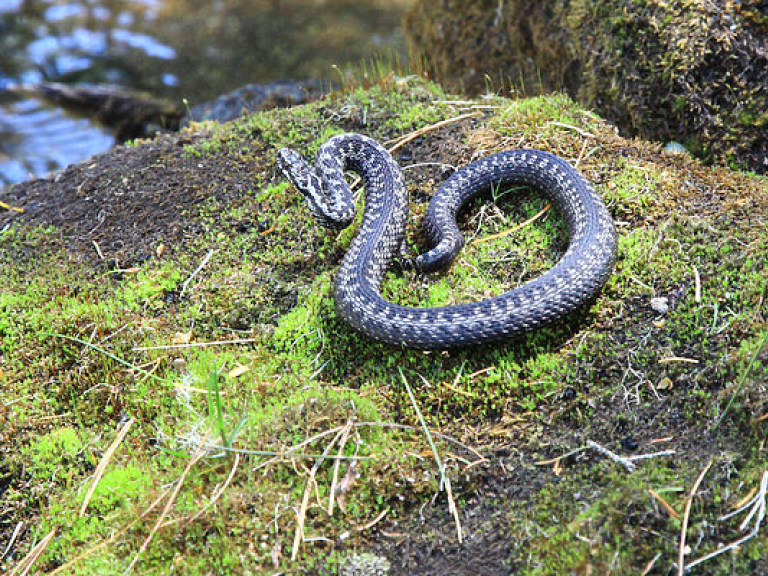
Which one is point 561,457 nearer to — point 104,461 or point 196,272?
point 104,461

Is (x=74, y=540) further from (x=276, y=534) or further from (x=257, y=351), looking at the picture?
(x=257, y=351)

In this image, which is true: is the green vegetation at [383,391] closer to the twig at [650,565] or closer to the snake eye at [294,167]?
the twig at [650,565]

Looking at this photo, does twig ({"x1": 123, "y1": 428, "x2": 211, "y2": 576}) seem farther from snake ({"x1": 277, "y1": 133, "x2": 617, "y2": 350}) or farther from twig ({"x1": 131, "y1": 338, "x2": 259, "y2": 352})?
snake ({"x1": 277, "y1": 133, "x2": 617, "y2": 350})

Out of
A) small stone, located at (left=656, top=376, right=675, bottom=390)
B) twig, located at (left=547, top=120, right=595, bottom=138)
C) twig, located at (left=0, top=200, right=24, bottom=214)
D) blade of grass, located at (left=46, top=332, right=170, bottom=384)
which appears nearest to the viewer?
small stone, located at (left=656, top=376, right=675, bottom=390)

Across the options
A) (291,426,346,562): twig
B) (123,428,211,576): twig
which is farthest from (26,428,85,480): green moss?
(291,426,346,562): twig

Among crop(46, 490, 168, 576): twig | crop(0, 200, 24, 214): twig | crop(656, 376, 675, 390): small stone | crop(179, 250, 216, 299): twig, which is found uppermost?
crop(0, 200, 24, 214): twig

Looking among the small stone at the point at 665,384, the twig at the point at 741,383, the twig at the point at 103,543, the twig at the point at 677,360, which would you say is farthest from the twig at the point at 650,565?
the twig at the point at 103,543

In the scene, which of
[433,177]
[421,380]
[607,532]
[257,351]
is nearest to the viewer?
[607,532]

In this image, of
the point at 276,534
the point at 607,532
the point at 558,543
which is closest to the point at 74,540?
the point at 276,534
